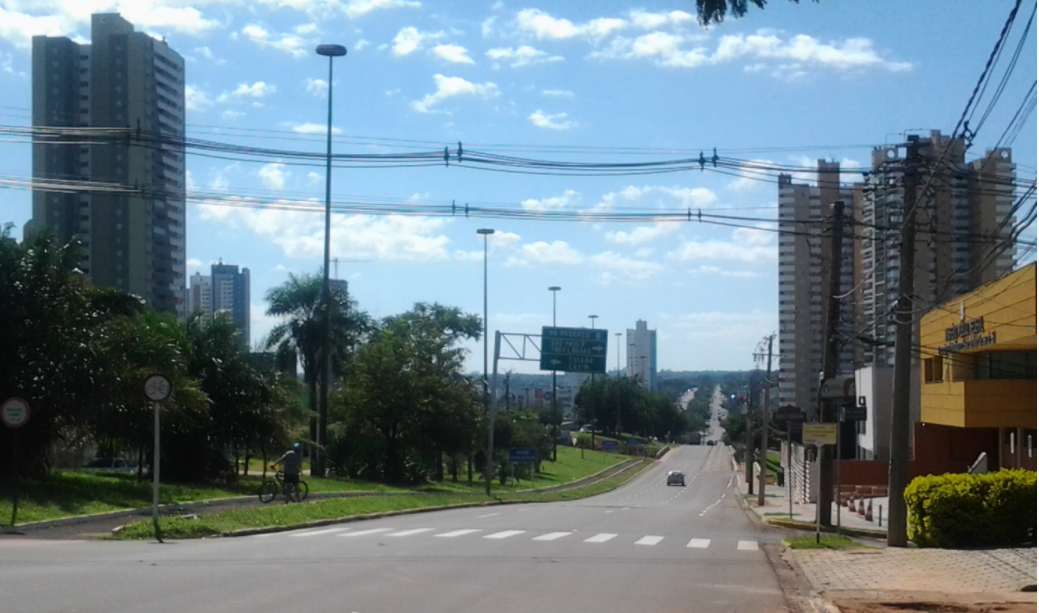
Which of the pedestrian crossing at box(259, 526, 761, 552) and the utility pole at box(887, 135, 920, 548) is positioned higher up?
the utility pole at box(887, 135, 920, 548)

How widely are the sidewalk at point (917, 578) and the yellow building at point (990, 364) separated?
11.7 metres

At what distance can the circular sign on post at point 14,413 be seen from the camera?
18.8 metres

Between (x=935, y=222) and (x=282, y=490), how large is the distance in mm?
18031

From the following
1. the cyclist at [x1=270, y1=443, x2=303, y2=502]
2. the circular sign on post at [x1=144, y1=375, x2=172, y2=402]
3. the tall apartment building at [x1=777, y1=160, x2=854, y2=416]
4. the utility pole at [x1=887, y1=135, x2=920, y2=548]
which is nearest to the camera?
the circular sign on post at [x1=144, y1=375, x2=172, y2=402]

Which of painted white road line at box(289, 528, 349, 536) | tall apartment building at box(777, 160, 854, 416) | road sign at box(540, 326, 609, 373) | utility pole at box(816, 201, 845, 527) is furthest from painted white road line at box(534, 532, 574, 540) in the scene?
tall apartment building at box(777, 160, 854, 416)

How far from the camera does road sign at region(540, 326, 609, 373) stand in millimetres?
39031

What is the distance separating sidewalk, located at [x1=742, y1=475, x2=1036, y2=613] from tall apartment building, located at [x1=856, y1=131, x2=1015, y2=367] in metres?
5.82

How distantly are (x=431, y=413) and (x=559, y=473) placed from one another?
32028mm

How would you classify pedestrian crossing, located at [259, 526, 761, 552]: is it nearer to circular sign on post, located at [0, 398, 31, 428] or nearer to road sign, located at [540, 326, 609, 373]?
circular sign on post, located at [0, 398, 31, 428]

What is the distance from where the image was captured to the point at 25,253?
25047mm

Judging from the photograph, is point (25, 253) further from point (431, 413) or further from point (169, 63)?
point (169, 63)

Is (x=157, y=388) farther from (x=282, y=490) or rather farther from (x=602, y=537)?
(x=282, y=490)

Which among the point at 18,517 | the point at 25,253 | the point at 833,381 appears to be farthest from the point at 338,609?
the point at 833,381

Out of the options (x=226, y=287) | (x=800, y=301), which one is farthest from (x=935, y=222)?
(x=226, y=287)
